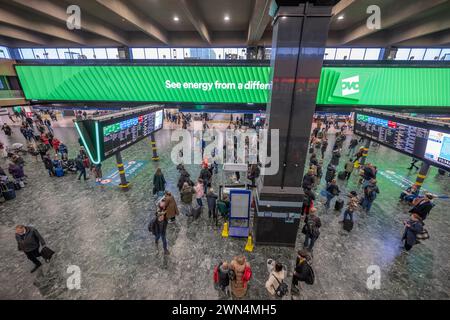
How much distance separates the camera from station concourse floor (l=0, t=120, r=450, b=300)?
5129 mm

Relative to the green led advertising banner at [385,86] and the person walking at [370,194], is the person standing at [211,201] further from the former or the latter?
the green led advertising banner at [385,86]

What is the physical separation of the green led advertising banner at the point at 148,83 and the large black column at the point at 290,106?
19.0 ft

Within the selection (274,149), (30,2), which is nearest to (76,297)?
(274,149)

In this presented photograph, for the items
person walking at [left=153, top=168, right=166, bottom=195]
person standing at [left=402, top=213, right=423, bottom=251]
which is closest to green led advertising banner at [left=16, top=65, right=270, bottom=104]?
person walking at [left=153, top=168, right=166, bottom=195]

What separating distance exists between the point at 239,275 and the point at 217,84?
397 inches

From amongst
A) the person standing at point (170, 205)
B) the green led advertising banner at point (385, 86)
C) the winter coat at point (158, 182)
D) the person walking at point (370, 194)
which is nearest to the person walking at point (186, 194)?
the person standing at point (170, 205)

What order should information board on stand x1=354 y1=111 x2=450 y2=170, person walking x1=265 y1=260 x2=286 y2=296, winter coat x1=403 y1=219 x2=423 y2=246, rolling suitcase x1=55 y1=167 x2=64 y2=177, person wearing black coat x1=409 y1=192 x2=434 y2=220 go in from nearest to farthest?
1. person walking x1=265 y1=260 x2=286 y2=296
2. winter coat x1=403 y1=219 x2=423 y2=246
3. person wearing black coat x1=409 y1=192 x2=434 y2=220
4. information board on stand x1=354 y1=111 x2=450 y2=170
5. rolling suitcase x1=55 y1=167 x2=64 y2=177

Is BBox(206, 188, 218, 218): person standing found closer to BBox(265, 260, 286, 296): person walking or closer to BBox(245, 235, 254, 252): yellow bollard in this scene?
BBox(245, 235, 254, 252): yellow bollard

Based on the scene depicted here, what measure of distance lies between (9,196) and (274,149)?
1269cm

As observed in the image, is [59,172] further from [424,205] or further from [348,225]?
[424,205]

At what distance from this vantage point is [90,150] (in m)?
7.24

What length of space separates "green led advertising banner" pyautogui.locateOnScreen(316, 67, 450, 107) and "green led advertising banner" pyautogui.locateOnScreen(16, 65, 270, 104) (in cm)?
383
